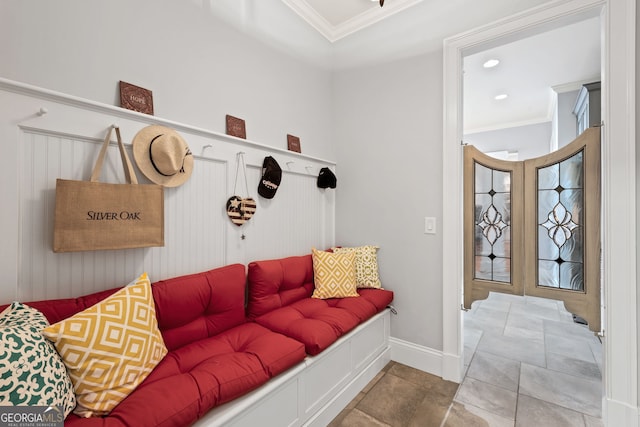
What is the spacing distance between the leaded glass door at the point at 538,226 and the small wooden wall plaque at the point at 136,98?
2177mm

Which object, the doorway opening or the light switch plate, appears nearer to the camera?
the doorway opening

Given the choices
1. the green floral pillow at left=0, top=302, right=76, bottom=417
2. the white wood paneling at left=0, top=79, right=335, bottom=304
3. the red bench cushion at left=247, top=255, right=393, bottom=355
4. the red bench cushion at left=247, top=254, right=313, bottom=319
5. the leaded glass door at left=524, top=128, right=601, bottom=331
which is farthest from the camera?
the red bench cushion at left=247, top=254, right=313, bottom=319

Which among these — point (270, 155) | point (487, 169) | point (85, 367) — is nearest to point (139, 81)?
point (270, 155)

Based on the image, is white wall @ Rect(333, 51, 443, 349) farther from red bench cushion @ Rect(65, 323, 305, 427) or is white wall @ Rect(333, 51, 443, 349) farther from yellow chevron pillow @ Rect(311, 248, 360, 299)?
red bench cushion @ Rect(65, 323, 305, 427)

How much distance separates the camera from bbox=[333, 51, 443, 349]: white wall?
2.15 metres

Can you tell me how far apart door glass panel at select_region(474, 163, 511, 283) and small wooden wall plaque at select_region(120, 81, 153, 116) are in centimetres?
224

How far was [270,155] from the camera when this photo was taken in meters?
2.10

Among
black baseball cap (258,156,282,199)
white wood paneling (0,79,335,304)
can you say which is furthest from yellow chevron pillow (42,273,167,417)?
black baseball cap (258,156,282,199)

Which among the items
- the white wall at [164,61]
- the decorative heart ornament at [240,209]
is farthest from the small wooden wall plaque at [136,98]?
the decorative heart ornament at [240,209]

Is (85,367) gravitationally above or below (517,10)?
below

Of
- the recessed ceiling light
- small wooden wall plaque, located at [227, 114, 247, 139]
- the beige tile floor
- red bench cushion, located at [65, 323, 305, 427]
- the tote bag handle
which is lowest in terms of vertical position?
the beige tile floor

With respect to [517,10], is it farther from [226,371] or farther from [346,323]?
[226,371]

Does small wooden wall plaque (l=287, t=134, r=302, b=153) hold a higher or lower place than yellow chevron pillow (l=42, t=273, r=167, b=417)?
higher

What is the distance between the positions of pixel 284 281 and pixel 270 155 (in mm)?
957
